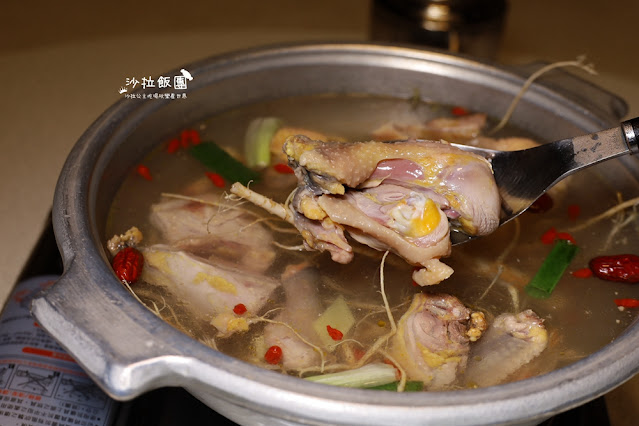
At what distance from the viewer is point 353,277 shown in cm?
164

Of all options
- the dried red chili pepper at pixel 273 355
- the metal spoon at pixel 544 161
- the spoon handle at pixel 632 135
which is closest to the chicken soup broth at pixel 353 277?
the dried red chili pepper at pixel 273 355

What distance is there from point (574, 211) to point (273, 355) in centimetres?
107

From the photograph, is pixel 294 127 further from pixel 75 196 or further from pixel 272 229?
pixel 75 196

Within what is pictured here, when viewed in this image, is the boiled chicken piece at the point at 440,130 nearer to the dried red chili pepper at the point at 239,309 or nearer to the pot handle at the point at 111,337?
the dried red chili pepper at the point at 239,309

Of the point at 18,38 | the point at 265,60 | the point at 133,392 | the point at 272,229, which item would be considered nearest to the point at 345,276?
the point at 272,229

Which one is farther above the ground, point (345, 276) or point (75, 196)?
point (75, 196)

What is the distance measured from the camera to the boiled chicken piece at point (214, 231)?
168 centimetres

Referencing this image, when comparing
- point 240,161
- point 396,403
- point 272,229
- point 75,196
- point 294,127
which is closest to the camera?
point 396,403

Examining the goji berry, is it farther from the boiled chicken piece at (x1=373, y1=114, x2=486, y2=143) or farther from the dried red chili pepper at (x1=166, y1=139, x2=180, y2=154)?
the dried red chili pepper at (x1=166, y1=139, x2=180, y2=154)

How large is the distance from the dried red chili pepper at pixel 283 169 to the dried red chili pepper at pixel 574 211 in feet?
2.88

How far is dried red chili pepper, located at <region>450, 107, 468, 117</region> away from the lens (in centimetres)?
221

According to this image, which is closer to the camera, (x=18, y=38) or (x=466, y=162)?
(x=466, y=162)

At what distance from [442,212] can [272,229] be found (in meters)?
0.51

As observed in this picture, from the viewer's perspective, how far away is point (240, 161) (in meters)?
2.01
